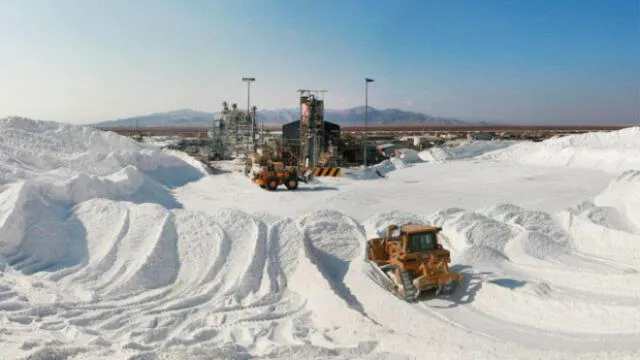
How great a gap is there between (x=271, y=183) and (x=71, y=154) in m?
8.36

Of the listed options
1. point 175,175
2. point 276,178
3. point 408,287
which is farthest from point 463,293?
point 175,175

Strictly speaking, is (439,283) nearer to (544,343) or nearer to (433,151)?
(544,343)

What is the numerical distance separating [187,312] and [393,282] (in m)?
3.54

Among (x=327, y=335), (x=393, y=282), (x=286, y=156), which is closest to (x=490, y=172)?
(x=286, y=156)

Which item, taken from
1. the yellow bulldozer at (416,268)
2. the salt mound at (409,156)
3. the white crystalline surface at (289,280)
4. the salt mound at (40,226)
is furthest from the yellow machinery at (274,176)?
the salt mound at (409,156)

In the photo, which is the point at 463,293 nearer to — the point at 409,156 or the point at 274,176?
the point at 274,176

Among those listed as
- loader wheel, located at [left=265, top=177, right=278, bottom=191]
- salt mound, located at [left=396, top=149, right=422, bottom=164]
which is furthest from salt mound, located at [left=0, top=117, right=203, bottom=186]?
salt mound, located at [left=396, top=149, right=422, bottom=164]

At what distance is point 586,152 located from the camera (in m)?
28.5

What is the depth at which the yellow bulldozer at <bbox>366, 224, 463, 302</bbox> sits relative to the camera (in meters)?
8.32

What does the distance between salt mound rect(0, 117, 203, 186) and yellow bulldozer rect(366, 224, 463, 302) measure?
38.6 feet

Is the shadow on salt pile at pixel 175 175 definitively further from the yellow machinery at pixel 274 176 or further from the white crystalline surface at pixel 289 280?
the white crystalline surface at pixel 289 280

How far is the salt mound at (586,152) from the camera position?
2570 cm

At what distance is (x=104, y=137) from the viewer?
80.2 feet

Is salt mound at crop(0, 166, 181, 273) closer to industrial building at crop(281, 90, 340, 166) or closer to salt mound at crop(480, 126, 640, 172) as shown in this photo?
industrial building at crop(281, 90, 340, 166)
